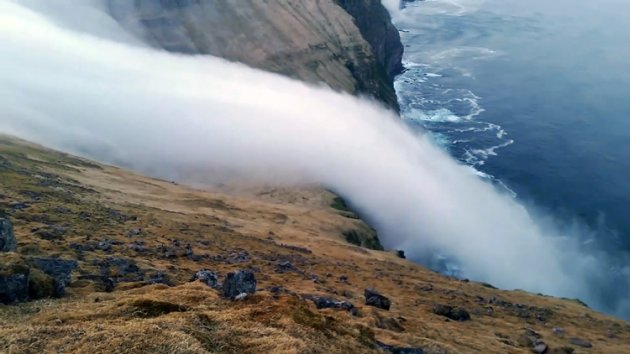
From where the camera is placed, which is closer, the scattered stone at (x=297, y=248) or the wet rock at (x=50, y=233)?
the wet rock at (x=50, y=233)

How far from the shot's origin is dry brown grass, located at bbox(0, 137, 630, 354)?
40.4m

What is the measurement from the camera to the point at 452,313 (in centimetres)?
8588

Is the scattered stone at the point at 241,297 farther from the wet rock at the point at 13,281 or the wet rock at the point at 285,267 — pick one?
the wet rock at the point at 285,267

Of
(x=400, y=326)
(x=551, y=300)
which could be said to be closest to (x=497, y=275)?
(x=551, y=300)

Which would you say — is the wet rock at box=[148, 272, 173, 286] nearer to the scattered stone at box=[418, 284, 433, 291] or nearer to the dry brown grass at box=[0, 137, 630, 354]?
the dry brown grass at box=[0, 137, 630, 354]

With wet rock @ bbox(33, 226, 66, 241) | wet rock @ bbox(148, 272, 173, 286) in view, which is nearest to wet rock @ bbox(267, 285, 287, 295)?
wet rock @ bbox(148, 272, 173, 286)

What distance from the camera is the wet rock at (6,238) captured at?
180 ft

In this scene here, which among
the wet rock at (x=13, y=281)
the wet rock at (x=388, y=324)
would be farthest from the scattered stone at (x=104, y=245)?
the wet rock at (x=388, y=324)

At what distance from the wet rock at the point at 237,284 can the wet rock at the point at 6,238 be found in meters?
20.4

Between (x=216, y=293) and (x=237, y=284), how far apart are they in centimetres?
227

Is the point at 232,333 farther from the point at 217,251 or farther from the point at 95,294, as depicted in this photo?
the point at 217,251

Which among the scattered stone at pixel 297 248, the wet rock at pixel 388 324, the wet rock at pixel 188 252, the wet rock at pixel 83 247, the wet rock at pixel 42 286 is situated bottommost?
the wet rock at pixel 42 286

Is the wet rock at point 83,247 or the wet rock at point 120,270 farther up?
the wet rock at point 83,247

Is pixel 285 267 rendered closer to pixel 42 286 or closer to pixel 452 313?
pixel 452 313
